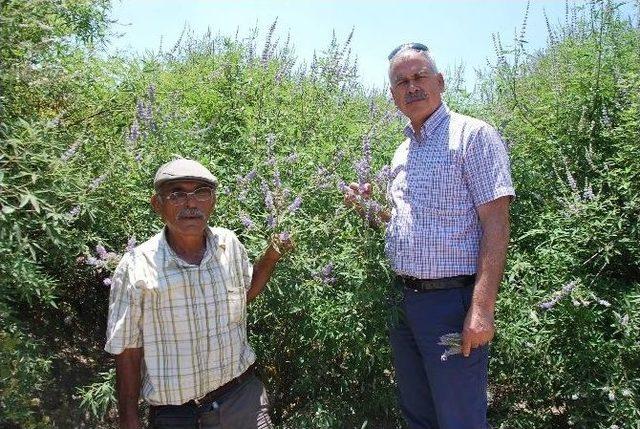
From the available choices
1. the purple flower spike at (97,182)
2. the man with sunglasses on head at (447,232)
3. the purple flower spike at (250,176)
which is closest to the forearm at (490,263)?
the man with sunglasses on head at (447,232)

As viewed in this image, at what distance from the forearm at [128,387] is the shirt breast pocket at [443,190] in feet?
4.48

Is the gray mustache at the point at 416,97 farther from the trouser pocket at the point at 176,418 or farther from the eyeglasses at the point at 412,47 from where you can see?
the trouser pocket at the point at 176,418

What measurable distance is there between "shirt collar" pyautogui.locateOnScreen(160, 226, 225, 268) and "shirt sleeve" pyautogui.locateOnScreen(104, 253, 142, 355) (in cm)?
15

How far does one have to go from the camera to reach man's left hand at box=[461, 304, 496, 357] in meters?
2.47

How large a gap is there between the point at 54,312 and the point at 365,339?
2.48 meters

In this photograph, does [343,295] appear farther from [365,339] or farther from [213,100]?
[213,100]

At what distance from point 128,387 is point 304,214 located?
1.30 metres

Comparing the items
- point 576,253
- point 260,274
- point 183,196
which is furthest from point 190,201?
point 576,253

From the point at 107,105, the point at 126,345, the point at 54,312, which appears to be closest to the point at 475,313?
the point at 126,345

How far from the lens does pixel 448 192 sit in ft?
8.54

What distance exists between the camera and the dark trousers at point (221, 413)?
244 centimetres

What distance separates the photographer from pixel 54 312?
4.38 meters

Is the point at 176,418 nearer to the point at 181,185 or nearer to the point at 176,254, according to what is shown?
the point at 176,254

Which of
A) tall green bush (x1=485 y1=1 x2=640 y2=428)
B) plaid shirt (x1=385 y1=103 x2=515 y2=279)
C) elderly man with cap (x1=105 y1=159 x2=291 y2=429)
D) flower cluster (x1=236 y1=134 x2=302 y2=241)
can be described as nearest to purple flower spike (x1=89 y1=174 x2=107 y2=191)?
flower cluster (x1=236 y1=134 x2=302 y2=241)
